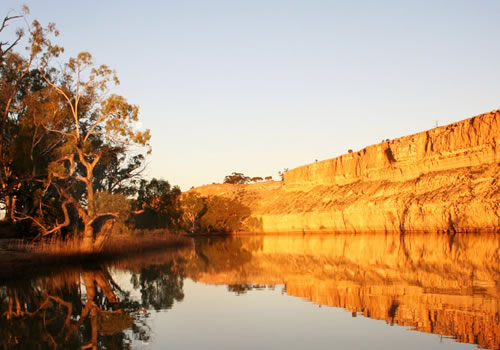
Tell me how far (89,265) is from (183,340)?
50.7 feet

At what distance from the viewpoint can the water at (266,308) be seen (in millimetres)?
7898

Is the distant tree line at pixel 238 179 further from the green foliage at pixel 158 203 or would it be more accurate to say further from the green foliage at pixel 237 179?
the green foliage at pixel 158 203

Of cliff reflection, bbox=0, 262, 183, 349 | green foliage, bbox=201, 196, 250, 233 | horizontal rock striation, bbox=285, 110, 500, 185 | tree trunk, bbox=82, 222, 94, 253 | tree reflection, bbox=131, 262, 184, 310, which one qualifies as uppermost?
horizontal rock striation, bbox=285, 110, 500, 185

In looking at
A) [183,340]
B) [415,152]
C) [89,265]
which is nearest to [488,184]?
[415,152]

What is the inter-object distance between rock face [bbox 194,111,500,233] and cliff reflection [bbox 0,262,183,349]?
31.6 metres

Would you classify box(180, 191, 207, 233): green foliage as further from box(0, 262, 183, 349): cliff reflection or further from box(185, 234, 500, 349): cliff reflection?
box(0, 262, 183, 349): cliff reflection

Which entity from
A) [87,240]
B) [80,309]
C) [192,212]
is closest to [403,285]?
[80,309]

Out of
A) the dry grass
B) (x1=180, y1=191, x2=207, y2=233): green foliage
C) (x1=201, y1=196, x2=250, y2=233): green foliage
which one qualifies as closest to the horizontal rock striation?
(x1=201, y1=196, x2=250, y2=233): green foliage

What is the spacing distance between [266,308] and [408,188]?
4383cm

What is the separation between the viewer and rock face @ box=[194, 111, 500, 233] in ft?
138

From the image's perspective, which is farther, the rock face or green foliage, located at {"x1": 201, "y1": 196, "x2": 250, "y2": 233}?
green foliage, located at {"x1": 201, "y1": 196, "x2": 250, "y2": 233}

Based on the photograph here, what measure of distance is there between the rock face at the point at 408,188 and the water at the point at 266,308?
25589mm

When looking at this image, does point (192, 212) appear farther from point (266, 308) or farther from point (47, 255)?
point (266, 308)

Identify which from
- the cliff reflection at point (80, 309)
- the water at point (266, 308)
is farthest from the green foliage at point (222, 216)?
the cliff reflection at point (80, 309)
